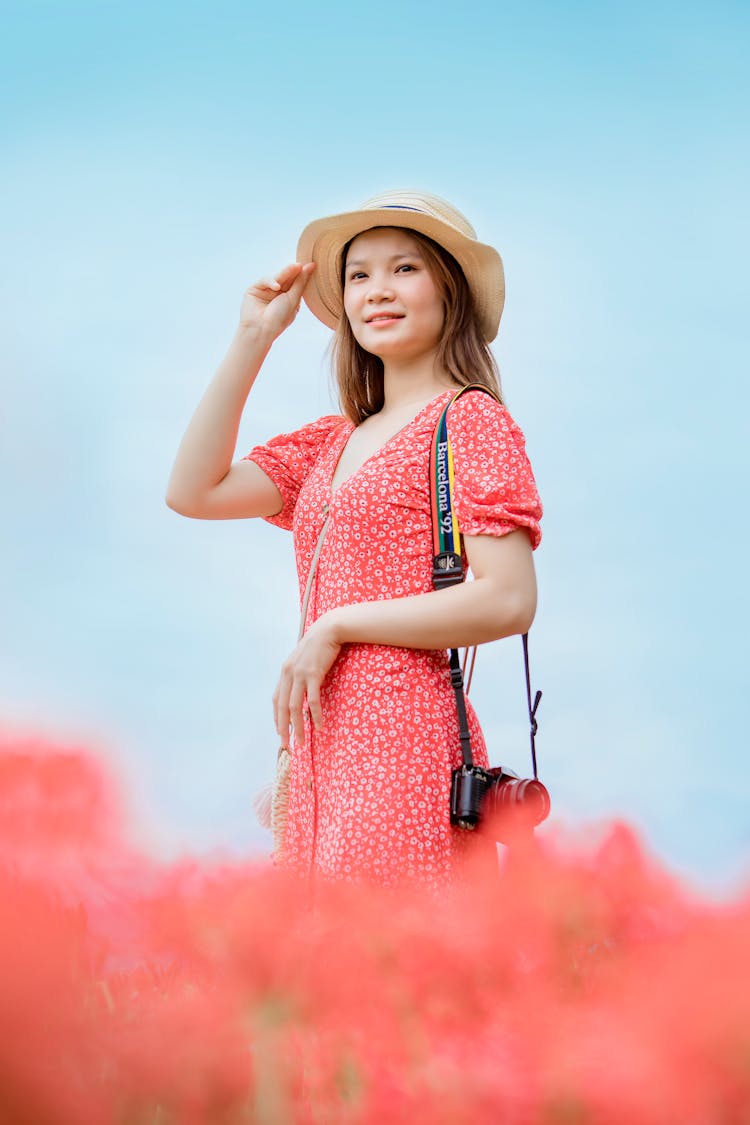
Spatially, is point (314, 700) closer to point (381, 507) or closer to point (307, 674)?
point (307, 674)

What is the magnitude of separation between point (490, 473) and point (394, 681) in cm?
35

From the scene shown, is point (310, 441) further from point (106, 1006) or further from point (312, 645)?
point (106, 1006)

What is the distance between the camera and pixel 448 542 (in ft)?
5.98

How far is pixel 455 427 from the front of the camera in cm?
188

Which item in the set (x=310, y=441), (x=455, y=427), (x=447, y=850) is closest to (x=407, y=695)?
(x=447, y=850)

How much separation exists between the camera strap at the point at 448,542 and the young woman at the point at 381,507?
0.07 ft

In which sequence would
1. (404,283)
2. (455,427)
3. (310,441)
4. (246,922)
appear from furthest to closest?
1. (310,441)
2. (404,283)
3. (455,427)
4. (246,922)

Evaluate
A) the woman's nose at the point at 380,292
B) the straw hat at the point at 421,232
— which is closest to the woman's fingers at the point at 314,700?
the woman's nose at the point at 380,292

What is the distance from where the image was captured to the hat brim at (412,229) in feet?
6.69

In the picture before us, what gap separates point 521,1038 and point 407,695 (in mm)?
1281

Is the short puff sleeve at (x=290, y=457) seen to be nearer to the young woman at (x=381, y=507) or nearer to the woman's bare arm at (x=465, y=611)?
the young woman at (x=381, y=507)

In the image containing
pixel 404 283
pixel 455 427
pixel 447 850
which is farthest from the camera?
pixel 404 283

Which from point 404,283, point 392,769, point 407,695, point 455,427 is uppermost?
point 404,283

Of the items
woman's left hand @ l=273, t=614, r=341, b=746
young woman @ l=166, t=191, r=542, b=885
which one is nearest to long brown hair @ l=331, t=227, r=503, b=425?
young woman @ l=166, t=191, r=542, b=885
